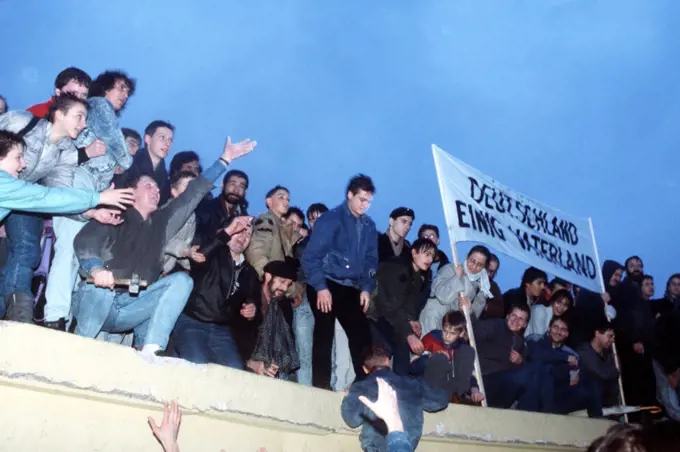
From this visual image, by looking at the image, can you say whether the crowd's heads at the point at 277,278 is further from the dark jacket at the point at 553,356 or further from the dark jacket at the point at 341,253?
the dark jacket at the point at 553,356

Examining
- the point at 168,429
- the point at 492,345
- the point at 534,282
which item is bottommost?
the point at 168,429

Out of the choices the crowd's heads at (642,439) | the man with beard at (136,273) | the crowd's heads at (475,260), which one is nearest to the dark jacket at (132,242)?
the man with beard at (136,273)

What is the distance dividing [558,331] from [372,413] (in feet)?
10.5

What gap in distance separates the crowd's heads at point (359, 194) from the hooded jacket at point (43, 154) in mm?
2544

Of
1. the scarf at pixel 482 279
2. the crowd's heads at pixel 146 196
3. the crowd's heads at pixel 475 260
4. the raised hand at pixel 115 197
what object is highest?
the crowd's heads at pixel 475 260

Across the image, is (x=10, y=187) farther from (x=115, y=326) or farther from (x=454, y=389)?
(x=454, y=389)

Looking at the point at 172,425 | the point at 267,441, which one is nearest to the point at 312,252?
the point at 267,441

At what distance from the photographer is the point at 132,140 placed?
6574 mm

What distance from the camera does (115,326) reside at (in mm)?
4977

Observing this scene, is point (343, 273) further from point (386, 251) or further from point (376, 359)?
point (376, 359)

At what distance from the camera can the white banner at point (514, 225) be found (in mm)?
7973

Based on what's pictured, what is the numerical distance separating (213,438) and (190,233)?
162 centimetres

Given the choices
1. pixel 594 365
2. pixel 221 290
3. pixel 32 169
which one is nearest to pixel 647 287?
pixel 594 365

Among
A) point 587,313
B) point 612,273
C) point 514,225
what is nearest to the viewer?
point 514,225
